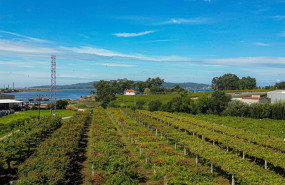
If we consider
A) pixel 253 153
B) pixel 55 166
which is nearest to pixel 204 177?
pixel 253 153

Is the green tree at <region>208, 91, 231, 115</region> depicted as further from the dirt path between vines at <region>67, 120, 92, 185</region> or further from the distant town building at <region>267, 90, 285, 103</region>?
the dirt path between vines at <region>67, 120, 92, 185</region>

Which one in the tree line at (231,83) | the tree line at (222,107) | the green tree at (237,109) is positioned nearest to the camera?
the tree line at (222,107)

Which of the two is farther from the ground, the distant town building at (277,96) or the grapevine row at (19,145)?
the distant town building at (277,96)

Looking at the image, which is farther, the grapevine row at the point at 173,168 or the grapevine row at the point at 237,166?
the grapevine row at the point at 237,166

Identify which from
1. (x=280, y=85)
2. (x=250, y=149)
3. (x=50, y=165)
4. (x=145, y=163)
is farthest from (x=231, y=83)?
(x=50, y=165)

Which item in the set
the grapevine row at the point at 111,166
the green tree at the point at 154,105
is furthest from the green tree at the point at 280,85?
the grapevine row at the point at 111,166

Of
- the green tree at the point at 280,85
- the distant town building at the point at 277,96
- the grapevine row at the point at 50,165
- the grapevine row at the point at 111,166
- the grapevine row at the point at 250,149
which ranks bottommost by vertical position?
the grapevine row at the point at 250,149

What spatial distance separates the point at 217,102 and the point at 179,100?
9318 millimetres

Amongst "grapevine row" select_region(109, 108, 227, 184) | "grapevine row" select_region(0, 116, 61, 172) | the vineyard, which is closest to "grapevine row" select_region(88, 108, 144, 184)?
the vineyard

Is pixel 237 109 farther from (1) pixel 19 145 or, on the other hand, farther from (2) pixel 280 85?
(2) pixel 280 85

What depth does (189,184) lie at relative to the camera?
11625mm

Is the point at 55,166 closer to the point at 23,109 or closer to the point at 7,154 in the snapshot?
the point at 7,154

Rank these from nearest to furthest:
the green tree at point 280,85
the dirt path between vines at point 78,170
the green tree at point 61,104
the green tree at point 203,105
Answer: the dirt path between vines at point 78,170 < the green tree at point 203,105 < the green tree at point 61,104 < the green tree at point 280,85

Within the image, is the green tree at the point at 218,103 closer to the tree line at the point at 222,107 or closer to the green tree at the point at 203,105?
the tree line at the point at 222,107
